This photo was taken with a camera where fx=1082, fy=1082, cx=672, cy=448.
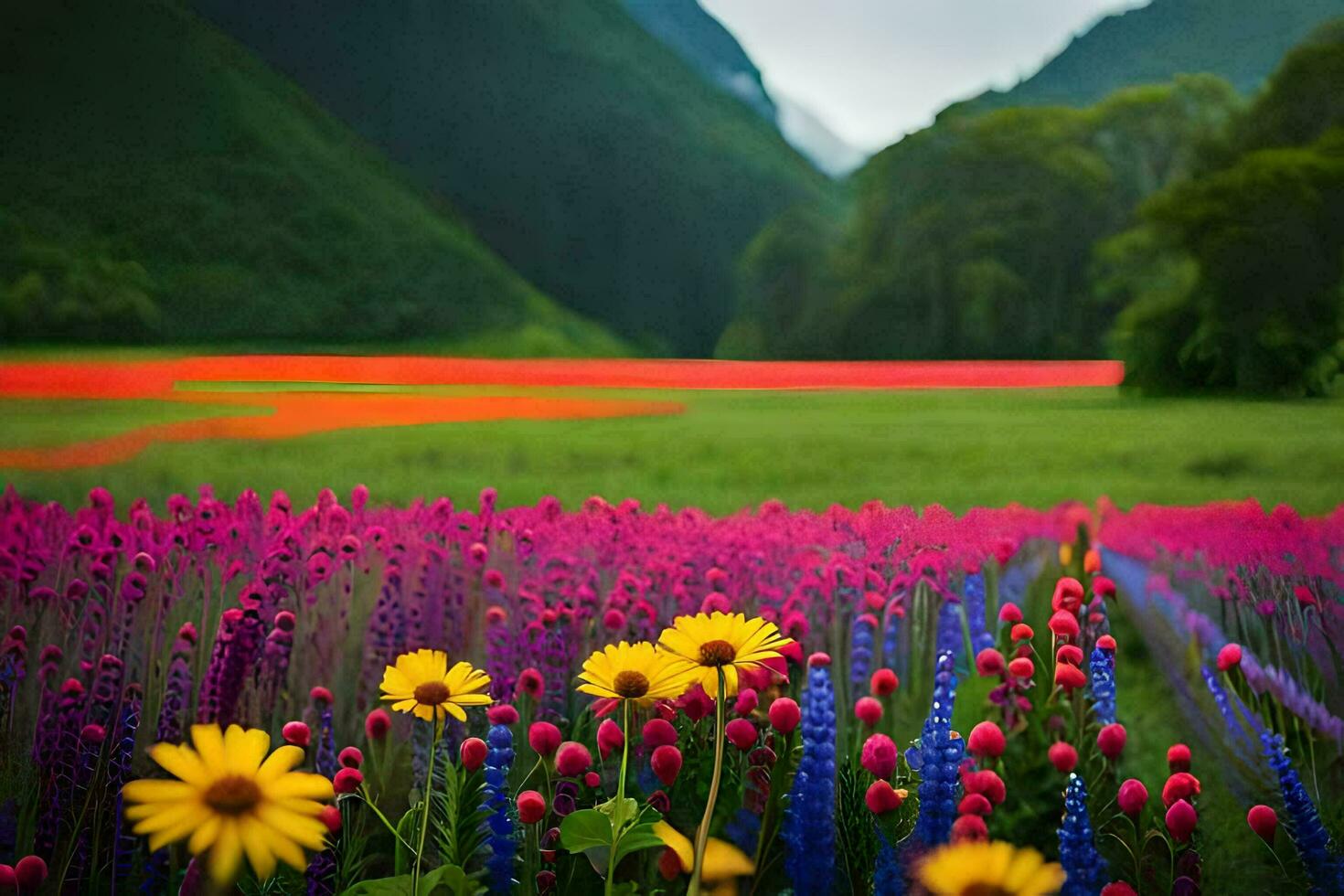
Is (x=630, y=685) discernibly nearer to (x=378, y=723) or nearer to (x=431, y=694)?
(x=431, y=694)

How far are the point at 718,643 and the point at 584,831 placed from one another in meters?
0.22

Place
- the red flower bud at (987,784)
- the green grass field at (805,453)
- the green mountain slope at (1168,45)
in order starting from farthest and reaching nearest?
the green mountain slope at (1168,45) < the green grass field at (805,453) < the red flower bud at (987,784)

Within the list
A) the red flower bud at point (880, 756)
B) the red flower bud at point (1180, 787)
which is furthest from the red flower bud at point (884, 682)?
the red flower bud at point (1180, 787)

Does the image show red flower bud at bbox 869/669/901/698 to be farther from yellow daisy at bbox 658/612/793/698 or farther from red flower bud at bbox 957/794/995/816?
yellow daisy at bbox 658/612/793/698

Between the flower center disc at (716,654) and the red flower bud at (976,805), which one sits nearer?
the flower center disc at (716,654)

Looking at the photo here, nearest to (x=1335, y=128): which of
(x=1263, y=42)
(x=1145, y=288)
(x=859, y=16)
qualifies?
(x=1263, y=42)

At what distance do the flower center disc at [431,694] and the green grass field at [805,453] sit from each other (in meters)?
0.59

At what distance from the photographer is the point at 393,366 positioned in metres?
1.59

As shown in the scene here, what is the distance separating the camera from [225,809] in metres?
0.67

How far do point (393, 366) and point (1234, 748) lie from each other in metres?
1.20

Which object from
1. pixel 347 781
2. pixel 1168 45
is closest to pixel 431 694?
pixel 347 781

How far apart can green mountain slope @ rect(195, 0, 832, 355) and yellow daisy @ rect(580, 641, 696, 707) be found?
0.86 m

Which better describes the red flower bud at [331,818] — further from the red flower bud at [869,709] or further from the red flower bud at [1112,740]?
the red flower bud at [1112,740]

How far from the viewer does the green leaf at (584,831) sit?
35.2 inches
